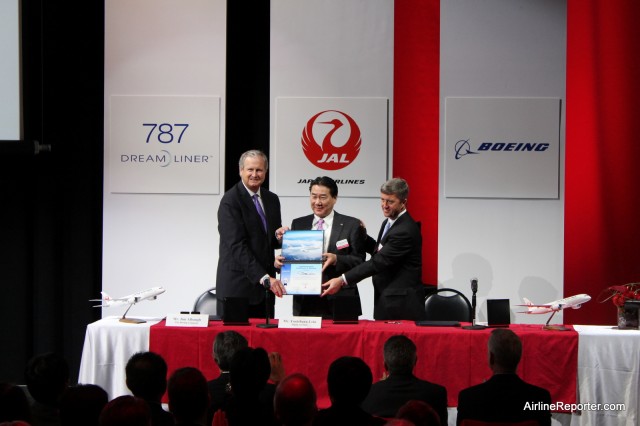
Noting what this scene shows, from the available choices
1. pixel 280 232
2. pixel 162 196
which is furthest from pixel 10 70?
pixel 280 232

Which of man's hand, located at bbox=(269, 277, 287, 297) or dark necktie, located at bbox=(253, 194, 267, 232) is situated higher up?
dark necktie, located at bbox=(253, 194, 267, 232)

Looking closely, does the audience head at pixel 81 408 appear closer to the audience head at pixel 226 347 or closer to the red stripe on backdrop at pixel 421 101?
the audience head at pixel 226 347

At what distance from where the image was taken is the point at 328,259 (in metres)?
4.93

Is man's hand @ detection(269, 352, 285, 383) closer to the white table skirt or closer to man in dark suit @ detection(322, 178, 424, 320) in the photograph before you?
the white table skirt

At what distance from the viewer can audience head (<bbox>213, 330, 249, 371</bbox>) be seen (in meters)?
3.52

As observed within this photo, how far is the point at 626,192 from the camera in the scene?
6.45 meters

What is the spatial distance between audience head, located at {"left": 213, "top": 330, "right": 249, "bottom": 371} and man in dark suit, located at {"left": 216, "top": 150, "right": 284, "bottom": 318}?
1.36m

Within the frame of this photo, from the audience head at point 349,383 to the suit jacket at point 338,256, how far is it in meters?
2.23

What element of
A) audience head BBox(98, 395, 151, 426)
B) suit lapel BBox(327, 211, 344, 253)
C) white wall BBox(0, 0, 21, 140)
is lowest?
audience head BBox(98, 395, 151, 426)

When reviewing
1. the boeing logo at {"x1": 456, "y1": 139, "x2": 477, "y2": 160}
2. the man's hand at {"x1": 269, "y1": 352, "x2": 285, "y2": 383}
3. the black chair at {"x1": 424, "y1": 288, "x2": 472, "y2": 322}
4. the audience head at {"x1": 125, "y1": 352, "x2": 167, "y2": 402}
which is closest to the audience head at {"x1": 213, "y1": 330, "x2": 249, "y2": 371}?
the man's hand at {"x1": 269, "y1": 352, "x2": 285, "y2": 383}

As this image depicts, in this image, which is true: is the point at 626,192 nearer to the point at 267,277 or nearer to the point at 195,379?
the point at 267,277

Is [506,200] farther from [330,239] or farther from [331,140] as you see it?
[330,239]

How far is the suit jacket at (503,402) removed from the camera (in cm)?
297

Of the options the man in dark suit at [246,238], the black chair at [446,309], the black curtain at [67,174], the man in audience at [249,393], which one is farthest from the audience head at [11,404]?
the black curtain at [67,174]
